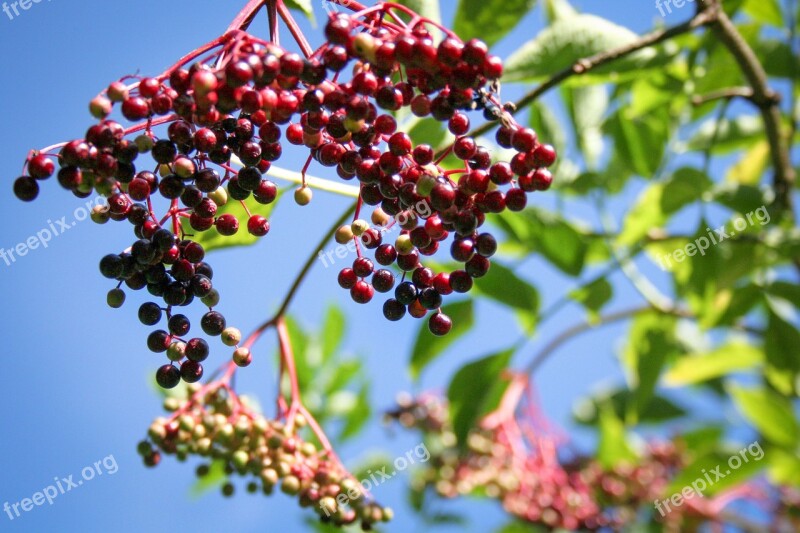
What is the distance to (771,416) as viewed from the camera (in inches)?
97.3

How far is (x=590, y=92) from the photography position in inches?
87.5

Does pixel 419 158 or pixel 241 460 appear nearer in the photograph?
pixel 419 158

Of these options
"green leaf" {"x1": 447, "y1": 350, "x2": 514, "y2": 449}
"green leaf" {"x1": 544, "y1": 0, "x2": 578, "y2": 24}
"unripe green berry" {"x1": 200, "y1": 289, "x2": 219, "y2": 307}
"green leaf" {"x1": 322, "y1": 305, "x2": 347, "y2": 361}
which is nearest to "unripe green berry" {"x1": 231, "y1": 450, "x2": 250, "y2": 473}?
"unripe green berry" {"x1": 200, "y1": 289, "x2": 219, "y2": 307}

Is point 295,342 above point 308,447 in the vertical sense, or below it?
above

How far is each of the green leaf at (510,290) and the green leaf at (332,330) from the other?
2.97 ft

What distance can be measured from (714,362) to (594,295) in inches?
24.4

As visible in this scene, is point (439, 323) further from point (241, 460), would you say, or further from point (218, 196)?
point (241, 460)

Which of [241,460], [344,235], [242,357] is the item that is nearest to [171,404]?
[241,460]

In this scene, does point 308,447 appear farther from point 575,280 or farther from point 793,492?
point 793,492

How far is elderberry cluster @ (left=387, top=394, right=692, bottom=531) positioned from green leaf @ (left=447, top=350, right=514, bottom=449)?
0.27m

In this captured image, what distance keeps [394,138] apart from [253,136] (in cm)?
20

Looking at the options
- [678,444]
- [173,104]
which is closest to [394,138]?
[173,104]

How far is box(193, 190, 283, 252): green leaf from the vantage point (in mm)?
1438

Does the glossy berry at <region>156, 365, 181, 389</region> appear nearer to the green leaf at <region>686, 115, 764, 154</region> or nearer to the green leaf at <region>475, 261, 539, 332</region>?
the green leaf at <region>475, 261, 539, 332</region>
